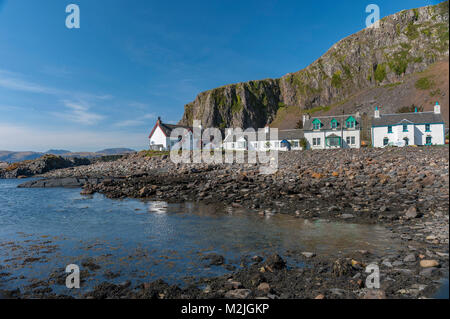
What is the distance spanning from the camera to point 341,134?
43188 mm

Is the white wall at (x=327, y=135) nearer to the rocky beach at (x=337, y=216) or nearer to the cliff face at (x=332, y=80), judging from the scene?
the rocky beach at (x=337, y=216)

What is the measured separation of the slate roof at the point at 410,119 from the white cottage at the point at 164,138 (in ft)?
125

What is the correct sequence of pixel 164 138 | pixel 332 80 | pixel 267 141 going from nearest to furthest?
pixel 267 141, pixel 164 138, pixel 332 80

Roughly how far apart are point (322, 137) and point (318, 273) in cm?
4148

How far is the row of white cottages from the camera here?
35.6 meters

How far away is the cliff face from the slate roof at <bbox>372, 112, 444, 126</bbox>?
66.4m

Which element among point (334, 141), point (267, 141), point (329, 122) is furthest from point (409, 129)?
point (267, 141)

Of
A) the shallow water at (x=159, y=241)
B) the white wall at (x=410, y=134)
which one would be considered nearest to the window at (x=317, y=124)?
the white wall at (x=410, y=134)

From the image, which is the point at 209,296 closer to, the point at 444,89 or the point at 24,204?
the point at 444,89

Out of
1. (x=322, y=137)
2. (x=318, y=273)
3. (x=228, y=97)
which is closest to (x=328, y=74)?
(x=228, y=97)

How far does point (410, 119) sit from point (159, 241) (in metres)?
39.8

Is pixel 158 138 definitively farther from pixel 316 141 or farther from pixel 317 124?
pixel 317 124

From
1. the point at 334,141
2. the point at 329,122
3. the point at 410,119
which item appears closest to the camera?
the point at 410,119

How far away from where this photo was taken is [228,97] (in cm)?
11844
